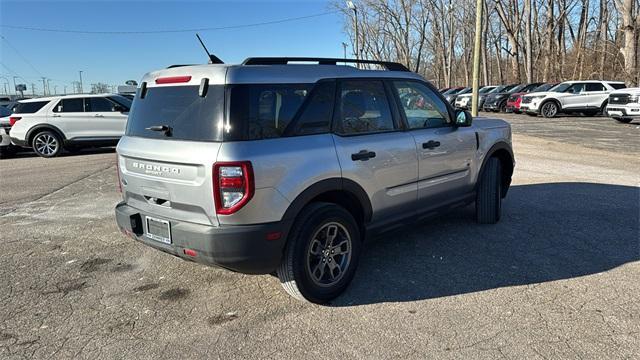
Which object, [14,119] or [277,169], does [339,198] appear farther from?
[14,119]

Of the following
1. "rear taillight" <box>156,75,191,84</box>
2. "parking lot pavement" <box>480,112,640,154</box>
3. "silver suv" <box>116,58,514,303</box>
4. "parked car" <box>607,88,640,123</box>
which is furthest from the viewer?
"parked car" <box>607,88,640,123</box>

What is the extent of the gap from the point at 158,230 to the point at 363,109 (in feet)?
6.38

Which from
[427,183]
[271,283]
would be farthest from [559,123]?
[271,283]

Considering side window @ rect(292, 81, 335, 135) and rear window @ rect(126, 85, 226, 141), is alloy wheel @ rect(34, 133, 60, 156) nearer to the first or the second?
rear window @ rect(126, 85, 226, 141)

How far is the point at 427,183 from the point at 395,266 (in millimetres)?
872

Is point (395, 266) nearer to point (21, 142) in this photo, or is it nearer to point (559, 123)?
point (21, 142)

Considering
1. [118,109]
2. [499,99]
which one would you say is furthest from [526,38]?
[118,109]

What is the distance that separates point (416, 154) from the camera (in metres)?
4.46

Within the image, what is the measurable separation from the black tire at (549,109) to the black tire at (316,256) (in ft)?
72.0

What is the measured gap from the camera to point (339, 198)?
3.93 m

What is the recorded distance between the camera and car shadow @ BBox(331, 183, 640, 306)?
4004 millimetres

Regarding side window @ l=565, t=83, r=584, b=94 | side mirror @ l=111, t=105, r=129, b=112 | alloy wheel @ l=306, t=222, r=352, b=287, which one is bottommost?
alloy wheel @ l=306, t=222, r=352, b=287

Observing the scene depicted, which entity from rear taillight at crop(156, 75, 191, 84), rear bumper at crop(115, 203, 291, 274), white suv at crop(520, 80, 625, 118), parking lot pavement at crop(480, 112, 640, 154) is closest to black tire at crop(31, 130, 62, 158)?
rear taillight at crop(156, 75, 191, 84)

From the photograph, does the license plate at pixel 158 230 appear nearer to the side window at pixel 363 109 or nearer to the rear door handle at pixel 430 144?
the side window at pixel 363 109
